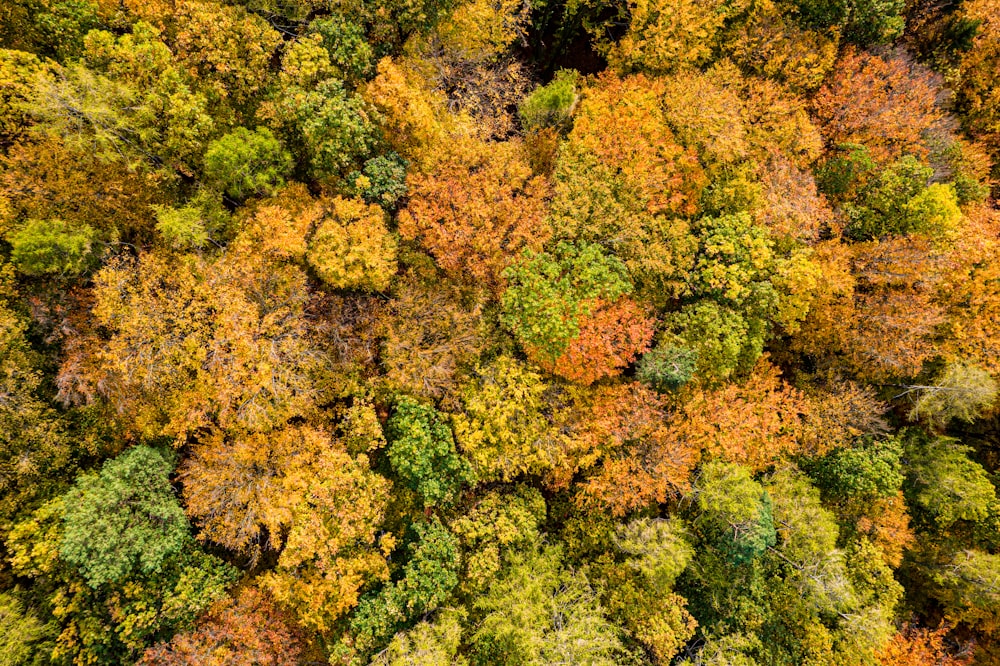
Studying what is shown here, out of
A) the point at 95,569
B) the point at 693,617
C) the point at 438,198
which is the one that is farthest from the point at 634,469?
the point at 95,569

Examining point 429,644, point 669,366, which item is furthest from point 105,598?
point 669,366

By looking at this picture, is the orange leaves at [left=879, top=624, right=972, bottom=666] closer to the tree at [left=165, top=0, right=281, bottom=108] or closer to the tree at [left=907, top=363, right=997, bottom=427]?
the tree at [left=907, top=363, right=997, bottom=427]

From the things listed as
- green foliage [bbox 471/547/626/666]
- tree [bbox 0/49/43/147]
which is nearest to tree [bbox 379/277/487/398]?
green foliage [bbox 471/547/626/666]

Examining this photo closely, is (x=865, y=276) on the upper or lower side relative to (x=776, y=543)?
upper

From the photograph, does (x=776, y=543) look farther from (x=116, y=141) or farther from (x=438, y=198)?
(x=116, y=141)

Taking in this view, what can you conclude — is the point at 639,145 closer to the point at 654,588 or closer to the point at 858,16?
the point at 858,16

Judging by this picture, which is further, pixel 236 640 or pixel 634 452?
pixel 634 452

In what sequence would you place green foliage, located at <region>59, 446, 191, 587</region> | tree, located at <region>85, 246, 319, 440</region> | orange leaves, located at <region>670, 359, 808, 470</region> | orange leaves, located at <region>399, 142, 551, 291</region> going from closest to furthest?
1. green foliage, located at <region>59, 446, 191, 587</region>
2. tree, located at <region>85, 246, 319, 440</region>
3. orange leaves, located at <region>399, 142, 551, 291</region>
4. orange leaves, located at <region>670, 359, 808, 470</region>
